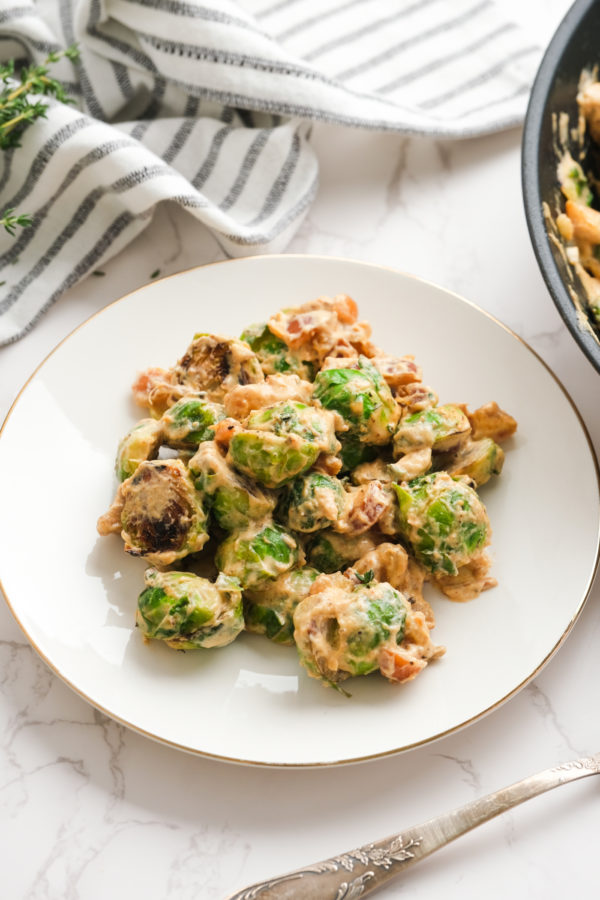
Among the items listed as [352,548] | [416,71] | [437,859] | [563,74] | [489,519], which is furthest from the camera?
[416,71]

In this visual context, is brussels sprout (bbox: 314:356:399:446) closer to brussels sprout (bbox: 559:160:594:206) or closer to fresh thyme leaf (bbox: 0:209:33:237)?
brussels sprout (bbox: 559:160:594:206)

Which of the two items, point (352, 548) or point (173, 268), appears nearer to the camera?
point (352, 548)

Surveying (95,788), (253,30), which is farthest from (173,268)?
(95,788)

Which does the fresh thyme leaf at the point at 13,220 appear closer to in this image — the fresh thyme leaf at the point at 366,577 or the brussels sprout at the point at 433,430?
the brussels sprout at the point at 433,430

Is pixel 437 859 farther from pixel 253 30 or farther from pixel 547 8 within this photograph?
pixel 547 8

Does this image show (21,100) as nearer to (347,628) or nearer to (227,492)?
(227,492)

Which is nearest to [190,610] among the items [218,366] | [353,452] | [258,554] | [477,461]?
[258,554]
